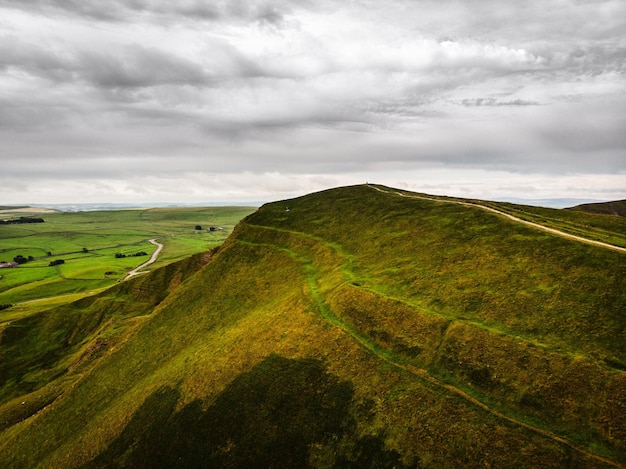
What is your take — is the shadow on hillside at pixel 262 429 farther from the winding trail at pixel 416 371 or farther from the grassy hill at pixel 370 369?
the winding trail at pixel 416 371

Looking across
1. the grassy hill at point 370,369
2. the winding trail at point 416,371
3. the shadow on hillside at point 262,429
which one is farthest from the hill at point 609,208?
the shadow on hillside at point 262,429

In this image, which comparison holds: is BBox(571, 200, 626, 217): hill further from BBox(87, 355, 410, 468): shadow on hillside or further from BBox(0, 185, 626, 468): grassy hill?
BBox(87, 355, 410, 468): shadow on hillside

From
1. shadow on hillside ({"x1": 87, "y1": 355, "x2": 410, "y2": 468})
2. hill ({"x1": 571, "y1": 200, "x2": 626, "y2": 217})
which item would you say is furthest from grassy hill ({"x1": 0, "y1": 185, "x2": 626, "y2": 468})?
hill ({"x1": 571, "y1": 200, "x2": 626, "y2": 217})

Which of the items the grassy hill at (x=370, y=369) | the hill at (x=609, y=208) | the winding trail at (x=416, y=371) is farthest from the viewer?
the hill at (x=609, y=208)

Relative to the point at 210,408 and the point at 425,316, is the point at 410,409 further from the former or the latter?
the point at 210,408

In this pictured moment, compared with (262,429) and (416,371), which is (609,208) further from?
(262,429)

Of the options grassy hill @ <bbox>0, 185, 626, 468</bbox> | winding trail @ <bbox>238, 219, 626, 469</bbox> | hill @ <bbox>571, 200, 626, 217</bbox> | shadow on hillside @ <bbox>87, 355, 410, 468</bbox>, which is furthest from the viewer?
hill @ <bbox>571, 200, 626, 217</bbox>

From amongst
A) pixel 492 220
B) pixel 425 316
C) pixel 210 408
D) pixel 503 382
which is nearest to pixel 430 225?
pixel 492 220
